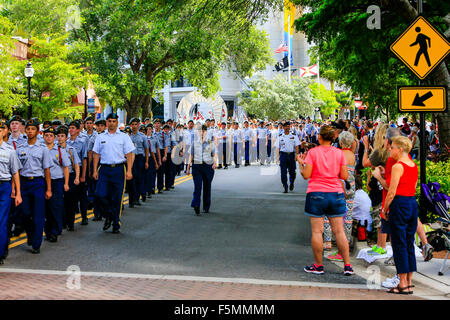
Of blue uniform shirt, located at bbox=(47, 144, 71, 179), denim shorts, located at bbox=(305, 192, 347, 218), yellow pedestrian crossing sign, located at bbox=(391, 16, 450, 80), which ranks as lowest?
denim shorts, located at bbox=(305, 192, 347, 218)

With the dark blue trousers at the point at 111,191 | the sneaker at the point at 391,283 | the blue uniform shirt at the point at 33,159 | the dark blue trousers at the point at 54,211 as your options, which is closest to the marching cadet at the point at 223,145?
the dark blue trousers at the point at 111,191

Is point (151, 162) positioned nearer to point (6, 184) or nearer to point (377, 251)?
point (6, 184)

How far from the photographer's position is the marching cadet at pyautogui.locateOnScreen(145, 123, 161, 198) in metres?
14.6

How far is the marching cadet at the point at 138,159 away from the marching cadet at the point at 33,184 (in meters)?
4.74

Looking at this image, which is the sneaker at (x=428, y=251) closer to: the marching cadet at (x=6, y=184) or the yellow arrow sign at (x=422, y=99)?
the yellow arrow sign at (x=422, y=99)

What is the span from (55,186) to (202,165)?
378 cm

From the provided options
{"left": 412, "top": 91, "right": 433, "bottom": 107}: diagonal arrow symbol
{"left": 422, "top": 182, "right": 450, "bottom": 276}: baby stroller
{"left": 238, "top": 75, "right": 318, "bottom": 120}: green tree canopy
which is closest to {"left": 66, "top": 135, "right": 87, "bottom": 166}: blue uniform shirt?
{"left": 412, "top": 91, "right": 433, "bottom": 107}: diagonal arrow symbol

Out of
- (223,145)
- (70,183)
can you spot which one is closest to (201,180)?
(70,183)

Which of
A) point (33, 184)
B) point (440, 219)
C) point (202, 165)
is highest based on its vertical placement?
point (202, 165)

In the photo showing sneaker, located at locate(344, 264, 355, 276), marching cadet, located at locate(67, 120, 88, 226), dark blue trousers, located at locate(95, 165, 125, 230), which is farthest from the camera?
marching cadet, located at locate(67, 120, 88, 226)

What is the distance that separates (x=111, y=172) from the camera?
10.1 m

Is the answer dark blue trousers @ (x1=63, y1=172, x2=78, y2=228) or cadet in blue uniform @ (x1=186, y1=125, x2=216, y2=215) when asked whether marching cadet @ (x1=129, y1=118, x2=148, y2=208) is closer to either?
cadet in blue uniform @ (x1=186, y1=125, x2=216, y2=215)

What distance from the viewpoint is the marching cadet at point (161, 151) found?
630 inches

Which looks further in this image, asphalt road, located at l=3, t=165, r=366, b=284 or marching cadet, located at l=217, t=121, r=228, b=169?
marching cadet, located at l=217, t=121, r=228, b=169
